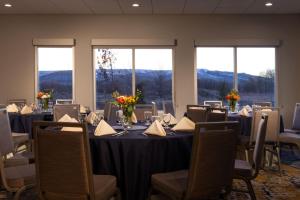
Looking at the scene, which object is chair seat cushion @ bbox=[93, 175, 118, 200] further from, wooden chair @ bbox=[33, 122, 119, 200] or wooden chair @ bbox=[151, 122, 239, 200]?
wooden chair @ bbox=[151, 122, 239, 200]

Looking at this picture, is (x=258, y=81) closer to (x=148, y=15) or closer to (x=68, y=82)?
(x=148, y=15)

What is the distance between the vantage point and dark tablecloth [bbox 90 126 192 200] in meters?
2.90

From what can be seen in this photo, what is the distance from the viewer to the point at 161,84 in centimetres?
807

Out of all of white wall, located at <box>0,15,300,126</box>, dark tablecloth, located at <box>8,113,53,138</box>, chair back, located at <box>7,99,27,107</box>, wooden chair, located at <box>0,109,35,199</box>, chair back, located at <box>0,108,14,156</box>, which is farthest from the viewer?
white wall, located at <box>0,15,300,126</box>

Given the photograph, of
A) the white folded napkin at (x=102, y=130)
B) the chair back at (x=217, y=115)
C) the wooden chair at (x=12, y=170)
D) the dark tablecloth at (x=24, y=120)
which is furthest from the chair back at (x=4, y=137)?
the chair back at (x=217, y=115)

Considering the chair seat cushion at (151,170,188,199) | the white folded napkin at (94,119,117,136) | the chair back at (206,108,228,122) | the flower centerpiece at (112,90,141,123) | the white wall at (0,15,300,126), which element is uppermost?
the white wall at (0,15,300,126)

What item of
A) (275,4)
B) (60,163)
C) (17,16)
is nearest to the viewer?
(60,163)

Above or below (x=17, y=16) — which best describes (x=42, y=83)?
below

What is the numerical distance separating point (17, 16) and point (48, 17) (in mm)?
674

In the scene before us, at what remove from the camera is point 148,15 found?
25.4 ft

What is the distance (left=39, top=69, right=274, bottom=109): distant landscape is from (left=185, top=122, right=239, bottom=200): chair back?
17.9ft

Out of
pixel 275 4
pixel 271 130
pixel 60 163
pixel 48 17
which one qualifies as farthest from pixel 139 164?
pixel 48 17

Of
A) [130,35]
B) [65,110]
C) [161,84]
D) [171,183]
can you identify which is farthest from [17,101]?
[171,183]

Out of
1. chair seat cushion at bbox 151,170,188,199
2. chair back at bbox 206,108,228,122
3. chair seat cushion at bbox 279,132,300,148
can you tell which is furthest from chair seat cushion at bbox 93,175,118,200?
chair seat cushion at bbox 279,132,300,148
